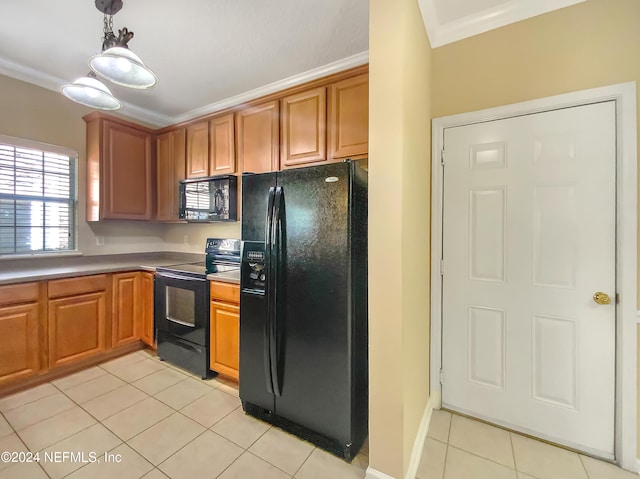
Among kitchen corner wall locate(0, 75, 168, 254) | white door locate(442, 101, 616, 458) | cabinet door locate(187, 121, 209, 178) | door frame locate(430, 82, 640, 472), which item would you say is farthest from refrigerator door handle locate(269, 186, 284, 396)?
kitchen corner wall locate(0, 75, 168, 254)

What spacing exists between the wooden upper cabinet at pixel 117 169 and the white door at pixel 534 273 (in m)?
3.21

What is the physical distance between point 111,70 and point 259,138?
1.20 metres

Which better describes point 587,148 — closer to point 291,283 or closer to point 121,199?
point 291,283

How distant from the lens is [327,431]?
164cm

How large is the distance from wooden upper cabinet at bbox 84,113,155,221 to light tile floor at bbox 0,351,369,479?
Answer: 167 cm

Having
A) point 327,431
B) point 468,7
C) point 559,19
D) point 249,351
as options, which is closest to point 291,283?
point 249,351

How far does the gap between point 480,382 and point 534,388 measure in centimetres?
30

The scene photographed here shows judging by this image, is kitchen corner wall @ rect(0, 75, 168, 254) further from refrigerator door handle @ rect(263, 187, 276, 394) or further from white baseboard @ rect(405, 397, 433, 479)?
white baseboard @ rect(405, 397, 433, 479)

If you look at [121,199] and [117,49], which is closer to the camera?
[117,49]

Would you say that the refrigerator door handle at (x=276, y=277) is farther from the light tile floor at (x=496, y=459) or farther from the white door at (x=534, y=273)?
the white door at (x=534, y=273)

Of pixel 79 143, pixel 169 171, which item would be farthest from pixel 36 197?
pixel 169 171

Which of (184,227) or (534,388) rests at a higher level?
(184,227)

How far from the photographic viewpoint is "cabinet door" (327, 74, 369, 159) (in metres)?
2.11

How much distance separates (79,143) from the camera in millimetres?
2977
